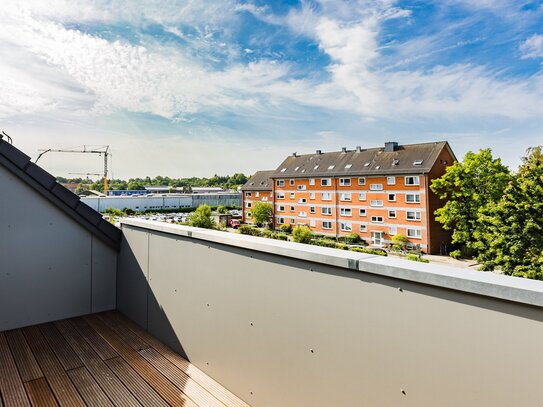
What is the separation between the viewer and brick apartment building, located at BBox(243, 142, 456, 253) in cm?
2242

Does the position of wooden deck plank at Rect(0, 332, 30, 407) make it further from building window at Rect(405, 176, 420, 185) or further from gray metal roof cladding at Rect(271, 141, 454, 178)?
building window at Rect(405, 176, 420, 185)

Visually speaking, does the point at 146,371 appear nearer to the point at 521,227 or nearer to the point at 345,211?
the point at 521,227

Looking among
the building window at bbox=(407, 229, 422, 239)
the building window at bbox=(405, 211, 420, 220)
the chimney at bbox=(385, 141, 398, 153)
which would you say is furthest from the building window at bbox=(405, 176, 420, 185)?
the building window at bbox=(407, 229, 422, 239)

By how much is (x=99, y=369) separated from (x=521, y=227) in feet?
61.0

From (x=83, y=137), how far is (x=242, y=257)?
12.0 metres

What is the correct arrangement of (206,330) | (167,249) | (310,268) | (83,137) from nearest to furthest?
(310,268) < (206,330) < (167,249) < (83,137)

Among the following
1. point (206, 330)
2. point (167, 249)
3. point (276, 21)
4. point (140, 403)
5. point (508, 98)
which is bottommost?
point (140, 403)

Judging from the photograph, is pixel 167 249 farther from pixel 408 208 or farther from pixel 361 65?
pixel 408 208

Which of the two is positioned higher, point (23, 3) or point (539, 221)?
point (23, 3)

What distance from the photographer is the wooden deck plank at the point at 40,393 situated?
1.97 m

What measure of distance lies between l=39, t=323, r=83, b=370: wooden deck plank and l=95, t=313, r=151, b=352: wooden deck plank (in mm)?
418

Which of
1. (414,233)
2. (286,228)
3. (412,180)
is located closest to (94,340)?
(414,233)

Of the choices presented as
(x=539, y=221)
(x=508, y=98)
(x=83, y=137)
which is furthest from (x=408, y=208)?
(x=83, y=137)

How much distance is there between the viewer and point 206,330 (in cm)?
230
